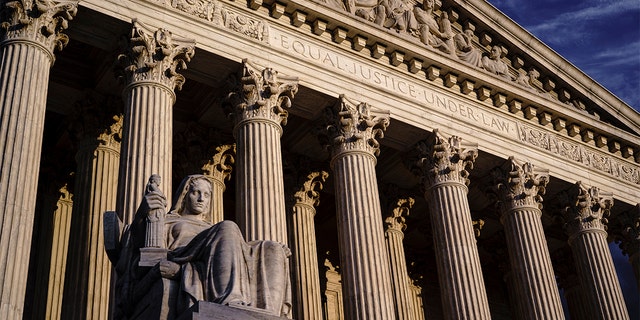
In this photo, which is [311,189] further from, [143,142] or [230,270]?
[230,270]

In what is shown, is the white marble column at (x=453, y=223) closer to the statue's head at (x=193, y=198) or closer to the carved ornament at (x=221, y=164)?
the carved ornament at (x=221, y=164)

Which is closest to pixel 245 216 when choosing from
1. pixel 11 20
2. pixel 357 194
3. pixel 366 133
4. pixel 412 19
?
pixel 357 194

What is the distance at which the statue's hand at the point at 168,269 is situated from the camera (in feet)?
30.3

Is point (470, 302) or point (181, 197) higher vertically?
point (470, 302)

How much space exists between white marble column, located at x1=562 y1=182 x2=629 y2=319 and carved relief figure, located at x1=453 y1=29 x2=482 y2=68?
5.68 m

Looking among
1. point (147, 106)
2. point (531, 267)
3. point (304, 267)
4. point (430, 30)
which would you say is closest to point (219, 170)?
point (304, 267)

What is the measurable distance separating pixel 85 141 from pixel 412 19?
1121cm

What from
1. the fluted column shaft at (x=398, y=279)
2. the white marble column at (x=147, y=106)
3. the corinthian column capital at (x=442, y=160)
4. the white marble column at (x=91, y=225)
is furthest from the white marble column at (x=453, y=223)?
the white marble column at (x=91, y=225)

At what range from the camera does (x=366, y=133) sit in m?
23.4

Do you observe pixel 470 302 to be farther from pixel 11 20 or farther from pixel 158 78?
pixel 11 20

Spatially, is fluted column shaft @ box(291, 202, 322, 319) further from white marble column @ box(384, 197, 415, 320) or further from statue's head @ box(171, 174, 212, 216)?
statue's head @ box(171, 174, 212, 216)

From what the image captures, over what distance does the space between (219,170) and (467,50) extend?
9696mm

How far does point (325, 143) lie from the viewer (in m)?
24.0

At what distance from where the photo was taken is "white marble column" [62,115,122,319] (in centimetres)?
1956
